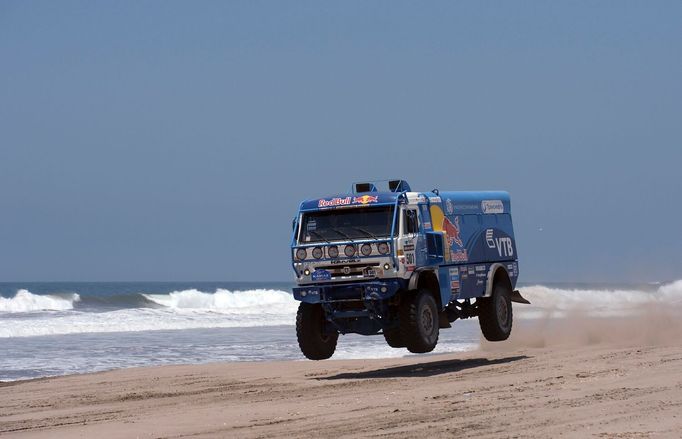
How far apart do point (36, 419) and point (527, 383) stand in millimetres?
6471

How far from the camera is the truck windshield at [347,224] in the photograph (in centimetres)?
1833

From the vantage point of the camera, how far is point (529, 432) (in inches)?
434

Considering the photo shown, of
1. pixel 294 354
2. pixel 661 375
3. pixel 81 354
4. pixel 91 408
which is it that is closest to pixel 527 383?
pixel 661 375

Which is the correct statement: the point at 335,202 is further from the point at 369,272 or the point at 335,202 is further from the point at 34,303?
the point at 34,303

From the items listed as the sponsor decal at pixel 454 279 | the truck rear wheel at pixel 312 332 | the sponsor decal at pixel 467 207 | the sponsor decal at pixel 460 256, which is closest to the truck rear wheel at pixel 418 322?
A: the sponsor decal at pixel 454 279

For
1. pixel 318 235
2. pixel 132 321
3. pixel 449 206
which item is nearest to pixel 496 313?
pixel 449 206

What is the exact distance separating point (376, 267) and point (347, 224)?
0.95 metres

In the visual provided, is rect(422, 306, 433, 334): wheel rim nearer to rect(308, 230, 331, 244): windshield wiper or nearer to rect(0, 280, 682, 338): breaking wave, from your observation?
rect(308, 230, 331, 244): windshield wiper

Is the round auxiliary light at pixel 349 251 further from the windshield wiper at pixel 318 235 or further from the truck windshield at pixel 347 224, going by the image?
the windshield wiper at pixel 318 235

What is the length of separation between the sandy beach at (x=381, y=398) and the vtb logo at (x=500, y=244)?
199 cm

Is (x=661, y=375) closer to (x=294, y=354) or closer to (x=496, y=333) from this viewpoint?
(x=496, y=333)

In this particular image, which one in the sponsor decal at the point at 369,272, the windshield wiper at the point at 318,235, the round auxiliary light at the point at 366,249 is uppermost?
the windshield wiper at the point at 318,235

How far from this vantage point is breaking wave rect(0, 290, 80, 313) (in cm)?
5472

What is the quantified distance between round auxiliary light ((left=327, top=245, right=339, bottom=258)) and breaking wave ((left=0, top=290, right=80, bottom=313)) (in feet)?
124
